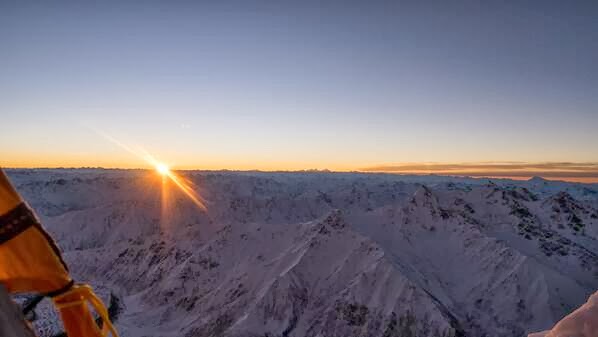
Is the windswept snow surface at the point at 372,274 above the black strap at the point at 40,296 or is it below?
below

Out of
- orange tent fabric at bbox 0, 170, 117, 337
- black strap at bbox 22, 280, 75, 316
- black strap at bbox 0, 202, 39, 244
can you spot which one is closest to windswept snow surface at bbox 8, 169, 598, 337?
orange tent fabric at bbox 0, 170, 117, 337

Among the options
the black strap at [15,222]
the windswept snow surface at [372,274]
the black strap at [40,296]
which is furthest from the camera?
the windswept snow surface at [372,274]

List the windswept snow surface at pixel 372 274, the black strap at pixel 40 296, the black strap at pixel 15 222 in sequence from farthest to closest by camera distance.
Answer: the windswept snow surface at pixel 372 274 → the black strap at pixel 40 296 → the black strap at pixel 15 222

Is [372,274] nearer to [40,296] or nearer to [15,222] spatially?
[40,296]

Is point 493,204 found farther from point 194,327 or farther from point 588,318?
point 588,318

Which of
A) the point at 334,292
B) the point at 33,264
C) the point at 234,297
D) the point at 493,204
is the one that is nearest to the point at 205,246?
the point at 234,297

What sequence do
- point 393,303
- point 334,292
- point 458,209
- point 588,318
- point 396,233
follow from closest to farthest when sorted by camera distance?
point 588,318, point 393,303, point 334,292, point 396,233, point 458,209

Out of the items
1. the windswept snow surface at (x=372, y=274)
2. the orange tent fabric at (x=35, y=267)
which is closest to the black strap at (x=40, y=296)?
the orange tent fabric at (x=35, y=267)

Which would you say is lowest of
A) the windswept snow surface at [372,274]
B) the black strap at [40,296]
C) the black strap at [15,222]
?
the windswept snow surface at [372,274]

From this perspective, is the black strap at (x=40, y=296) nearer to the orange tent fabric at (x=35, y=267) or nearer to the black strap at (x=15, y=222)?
the orange tent fabric at (x=35, y=267)
